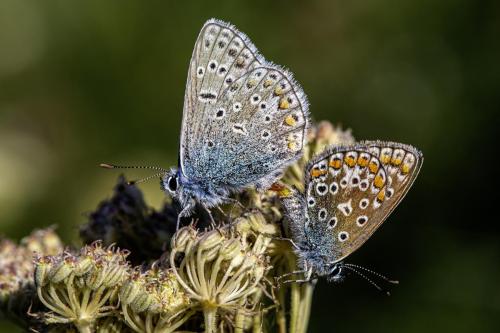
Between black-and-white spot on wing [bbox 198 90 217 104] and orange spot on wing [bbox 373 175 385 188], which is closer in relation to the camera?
orange spot on wing [bbox 373 175 385 188]

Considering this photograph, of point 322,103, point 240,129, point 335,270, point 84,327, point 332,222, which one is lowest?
point 84,327

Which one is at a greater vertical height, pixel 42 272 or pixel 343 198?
pixel 343 198

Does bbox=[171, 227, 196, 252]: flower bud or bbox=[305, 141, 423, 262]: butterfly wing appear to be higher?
bbox=[305, 141, 423, 262]: butterfly wing

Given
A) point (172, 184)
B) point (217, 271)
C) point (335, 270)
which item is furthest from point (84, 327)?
point (335, 270)

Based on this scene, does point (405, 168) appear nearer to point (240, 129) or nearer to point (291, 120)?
point (291, 120)

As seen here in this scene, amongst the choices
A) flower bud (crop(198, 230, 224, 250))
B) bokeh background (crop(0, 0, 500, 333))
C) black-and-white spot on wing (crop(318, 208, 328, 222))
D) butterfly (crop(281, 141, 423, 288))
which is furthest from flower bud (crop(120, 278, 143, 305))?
bokeh background (crop(0, 0, 500, 333))

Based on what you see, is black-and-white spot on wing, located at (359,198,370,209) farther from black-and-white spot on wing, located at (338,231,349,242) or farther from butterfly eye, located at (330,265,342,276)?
butterfly eye, located at (330,265,342,276)

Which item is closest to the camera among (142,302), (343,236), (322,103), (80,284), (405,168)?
(142,302)
